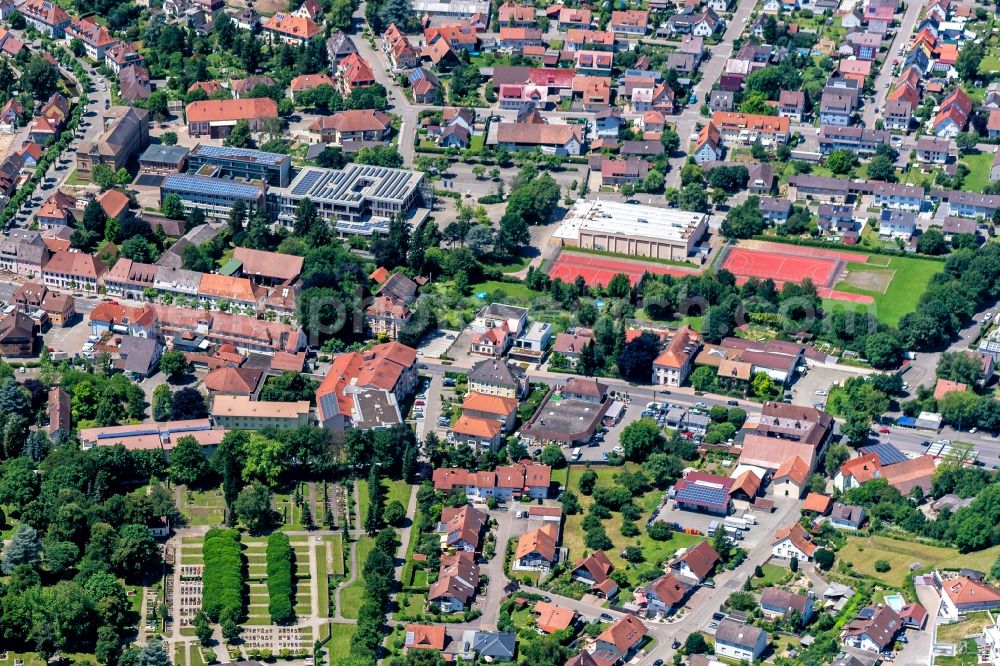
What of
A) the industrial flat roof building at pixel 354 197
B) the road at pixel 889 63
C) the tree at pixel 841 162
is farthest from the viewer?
the road at pixel 889 63

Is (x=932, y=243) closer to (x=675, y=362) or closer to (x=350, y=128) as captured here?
(x=675, y=362)

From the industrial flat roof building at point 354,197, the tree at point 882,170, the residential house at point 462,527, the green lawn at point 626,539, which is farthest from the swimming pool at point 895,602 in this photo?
the tree at point 882,170

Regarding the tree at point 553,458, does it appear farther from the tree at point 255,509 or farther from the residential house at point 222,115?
the residential house at point 222,115

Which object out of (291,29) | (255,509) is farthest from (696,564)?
(291,29)

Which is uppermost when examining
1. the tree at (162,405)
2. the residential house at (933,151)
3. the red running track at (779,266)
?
the residential house at (933,151)

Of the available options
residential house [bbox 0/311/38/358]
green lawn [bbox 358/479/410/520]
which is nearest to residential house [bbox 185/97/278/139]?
residential house [bbox 0/311/38/358]

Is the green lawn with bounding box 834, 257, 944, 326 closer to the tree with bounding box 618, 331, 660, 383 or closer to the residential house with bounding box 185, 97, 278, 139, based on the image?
the tree with bounding box 618, 331, 660, 383
